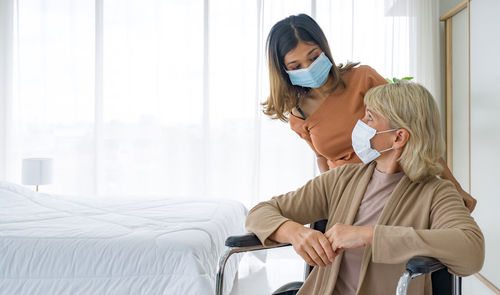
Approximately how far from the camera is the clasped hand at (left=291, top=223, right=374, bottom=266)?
3.84 feet

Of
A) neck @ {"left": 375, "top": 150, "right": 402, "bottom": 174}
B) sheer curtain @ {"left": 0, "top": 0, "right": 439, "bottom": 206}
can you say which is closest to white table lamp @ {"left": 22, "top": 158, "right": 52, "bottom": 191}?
sheer curtain @ {"left": 0, "top": 0, "right": 439, "bottom": 206}

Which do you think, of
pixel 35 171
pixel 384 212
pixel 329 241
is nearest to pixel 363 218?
pixel 384 212

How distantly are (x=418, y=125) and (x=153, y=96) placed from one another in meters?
3.10

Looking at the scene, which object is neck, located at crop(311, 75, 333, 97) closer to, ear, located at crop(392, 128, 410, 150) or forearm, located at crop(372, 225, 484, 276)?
ear, located at crop(392, 128, 410, 150)

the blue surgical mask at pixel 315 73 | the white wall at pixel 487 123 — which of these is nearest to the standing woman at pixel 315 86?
the blue surgical mask at pixel 315 73

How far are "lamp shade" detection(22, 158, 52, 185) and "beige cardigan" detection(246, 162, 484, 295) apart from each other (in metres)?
2.72

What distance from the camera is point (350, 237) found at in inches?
46.4

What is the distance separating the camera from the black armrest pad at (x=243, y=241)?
129 cm

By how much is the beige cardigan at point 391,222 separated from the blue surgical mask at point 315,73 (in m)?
0.39

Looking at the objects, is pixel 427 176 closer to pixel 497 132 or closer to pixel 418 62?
pixel 497 132

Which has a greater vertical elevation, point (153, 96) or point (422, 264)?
point (153, 96)

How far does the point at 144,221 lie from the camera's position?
2330 millimetres

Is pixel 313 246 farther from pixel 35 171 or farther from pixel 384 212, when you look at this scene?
pixel 35 171

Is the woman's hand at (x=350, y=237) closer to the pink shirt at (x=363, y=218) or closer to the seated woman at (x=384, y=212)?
the seated woman at (x=384, y=212)
